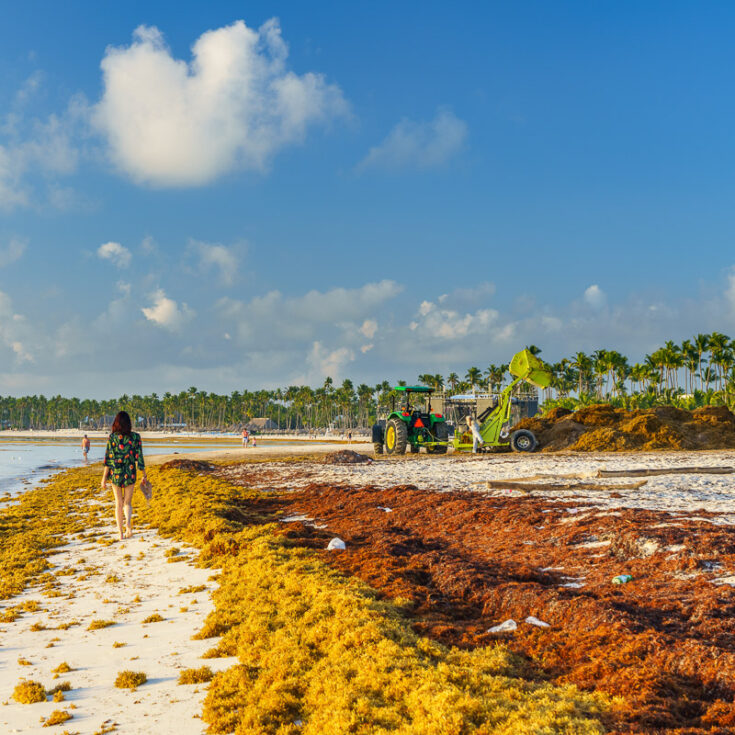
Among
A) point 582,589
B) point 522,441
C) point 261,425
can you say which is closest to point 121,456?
point 582,589

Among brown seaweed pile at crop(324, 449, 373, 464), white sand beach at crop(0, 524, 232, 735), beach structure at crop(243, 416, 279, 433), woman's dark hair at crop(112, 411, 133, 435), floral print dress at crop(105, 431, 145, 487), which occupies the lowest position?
beach structure at crop(243, 416, 279, 433)

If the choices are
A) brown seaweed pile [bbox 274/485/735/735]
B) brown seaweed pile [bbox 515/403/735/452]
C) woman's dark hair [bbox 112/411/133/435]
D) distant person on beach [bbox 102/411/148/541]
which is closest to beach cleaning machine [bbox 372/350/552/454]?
brown seaweed pile [bbox 515/403/735/452]

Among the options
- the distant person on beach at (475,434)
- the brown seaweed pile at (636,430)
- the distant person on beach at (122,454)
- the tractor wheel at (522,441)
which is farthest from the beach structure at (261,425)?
the distant person on beach at (122,454)

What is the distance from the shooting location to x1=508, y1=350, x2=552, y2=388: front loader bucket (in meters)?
32.1

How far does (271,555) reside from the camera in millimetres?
10414

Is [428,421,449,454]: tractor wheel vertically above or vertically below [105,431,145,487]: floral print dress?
below

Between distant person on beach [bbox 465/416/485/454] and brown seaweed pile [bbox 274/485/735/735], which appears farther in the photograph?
distant person on beach [bbox 465/416/485/454]

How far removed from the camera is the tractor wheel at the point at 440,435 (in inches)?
1326

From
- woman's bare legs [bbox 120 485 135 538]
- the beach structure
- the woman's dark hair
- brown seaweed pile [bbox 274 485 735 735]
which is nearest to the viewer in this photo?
brown seaweed pile [bbox 274 485 735 735]

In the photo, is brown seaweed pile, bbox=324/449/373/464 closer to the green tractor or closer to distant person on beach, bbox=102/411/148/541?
the green tractor

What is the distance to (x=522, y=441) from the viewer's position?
3438 centimetres

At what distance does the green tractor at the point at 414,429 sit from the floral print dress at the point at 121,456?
2182 centimetres

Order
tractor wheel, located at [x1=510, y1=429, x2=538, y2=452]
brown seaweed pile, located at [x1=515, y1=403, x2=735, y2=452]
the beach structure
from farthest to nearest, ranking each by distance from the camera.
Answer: the beach structure
brown seaweed pile, located at [x1=515, y1=403, x2=735, y2=452]
tractor wheel, located at [x1=510, y1=429, x2=538, y2=452]

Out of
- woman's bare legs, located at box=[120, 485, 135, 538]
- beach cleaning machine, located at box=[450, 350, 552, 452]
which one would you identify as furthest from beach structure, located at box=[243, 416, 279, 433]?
woman's bare legs, located at box=[120, 485, 135, 538]
